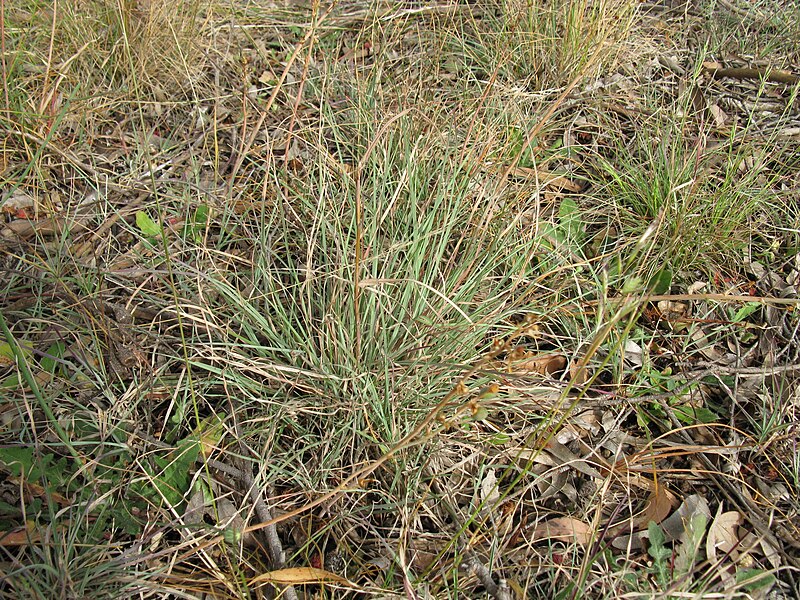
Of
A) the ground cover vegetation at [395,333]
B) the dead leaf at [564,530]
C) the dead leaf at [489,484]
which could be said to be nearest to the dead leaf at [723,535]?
the ground cover vegetation at [395,333]

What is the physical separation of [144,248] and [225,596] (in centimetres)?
104

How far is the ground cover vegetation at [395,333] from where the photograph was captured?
1.43 meters

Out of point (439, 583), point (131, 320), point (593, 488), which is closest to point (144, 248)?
point (131, 320)

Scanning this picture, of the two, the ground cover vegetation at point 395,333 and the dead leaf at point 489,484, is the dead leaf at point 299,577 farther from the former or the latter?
the dead leaf at point 489,484

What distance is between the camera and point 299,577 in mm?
1406

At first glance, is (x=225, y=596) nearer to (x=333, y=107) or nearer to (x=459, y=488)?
(x=459, y=488)

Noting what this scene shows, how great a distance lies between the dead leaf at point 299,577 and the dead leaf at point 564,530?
0.45m

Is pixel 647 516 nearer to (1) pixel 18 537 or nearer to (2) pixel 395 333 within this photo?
(2) pixel 395 333

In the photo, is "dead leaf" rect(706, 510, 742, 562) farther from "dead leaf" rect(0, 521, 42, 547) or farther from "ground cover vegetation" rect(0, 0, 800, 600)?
"dead leaf" rect(0, 521, 42, 547)

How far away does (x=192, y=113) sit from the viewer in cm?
235

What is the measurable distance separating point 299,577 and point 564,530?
0.59 meters

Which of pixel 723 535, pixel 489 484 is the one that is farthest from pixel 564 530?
pixel 723 535

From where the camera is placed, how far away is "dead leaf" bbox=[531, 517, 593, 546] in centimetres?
151

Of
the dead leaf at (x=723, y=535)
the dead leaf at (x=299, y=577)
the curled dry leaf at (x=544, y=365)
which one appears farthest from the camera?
the curled dry leaf at (x=544, y=365)
